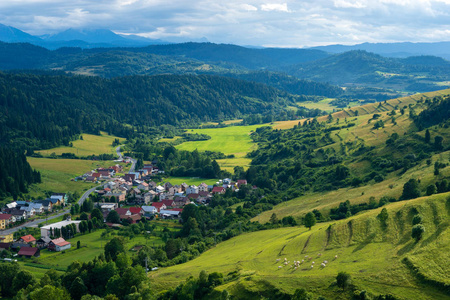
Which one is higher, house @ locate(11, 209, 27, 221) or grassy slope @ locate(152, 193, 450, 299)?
grassy slope @ locate(152, 193, 450, 299)

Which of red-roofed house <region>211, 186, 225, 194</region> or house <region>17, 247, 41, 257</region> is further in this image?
red-roofed house <region>211, 186, 225, 194</region>

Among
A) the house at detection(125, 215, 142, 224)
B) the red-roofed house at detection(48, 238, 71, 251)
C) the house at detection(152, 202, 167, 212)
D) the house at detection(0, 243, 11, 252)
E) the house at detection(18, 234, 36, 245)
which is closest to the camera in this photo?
the red-roofed house at detection(48, 238, 71, 251)

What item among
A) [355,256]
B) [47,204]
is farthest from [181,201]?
[355,256]

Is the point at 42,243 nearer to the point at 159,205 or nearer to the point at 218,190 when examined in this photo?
the point at 159,205

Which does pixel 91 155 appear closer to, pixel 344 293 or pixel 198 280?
pixel 198 280

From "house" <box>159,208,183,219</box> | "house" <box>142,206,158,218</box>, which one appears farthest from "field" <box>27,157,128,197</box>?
"house" <box>159,208,183,219</box>

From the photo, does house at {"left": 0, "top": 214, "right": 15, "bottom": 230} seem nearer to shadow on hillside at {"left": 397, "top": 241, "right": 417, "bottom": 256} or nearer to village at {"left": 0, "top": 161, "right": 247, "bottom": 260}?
village at {"left": 0, "top": 161, "right": 247, "bottom": 260}

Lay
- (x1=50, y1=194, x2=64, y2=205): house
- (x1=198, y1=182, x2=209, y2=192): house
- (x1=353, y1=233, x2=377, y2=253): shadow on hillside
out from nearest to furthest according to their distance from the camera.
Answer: (x1=353, y1=233, x2=377, y2=253): shadow on hillside < (x1=50, y1=194, x2=64, y2=205): house < (x1=198, y1=182, x2=209, y2=192): house
